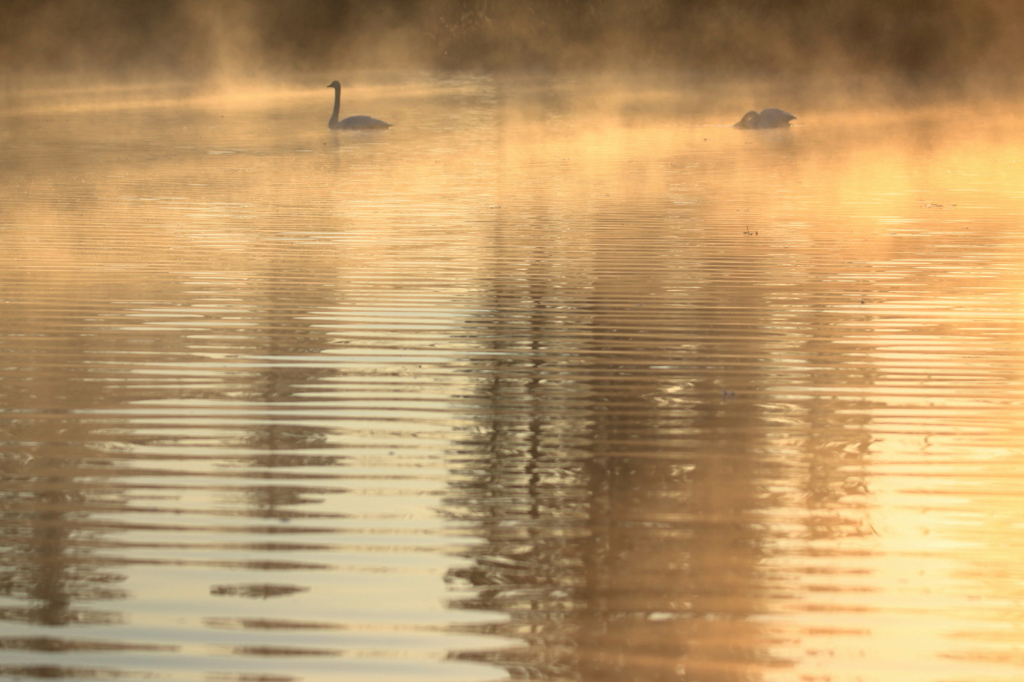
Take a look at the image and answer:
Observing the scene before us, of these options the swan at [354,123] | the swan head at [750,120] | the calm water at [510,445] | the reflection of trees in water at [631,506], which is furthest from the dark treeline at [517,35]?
the reflection of trees in water at [631,506]

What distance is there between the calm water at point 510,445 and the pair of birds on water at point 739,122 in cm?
1373

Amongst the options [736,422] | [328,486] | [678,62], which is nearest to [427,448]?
[328,486]

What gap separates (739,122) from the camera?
2981 centimetres

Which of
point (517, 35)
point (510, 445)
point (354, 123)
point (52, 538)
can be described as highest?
point (517, 35)

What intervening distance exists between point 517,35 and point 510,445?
49507 mm

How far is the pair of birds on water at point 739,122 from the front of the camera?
28797 mm

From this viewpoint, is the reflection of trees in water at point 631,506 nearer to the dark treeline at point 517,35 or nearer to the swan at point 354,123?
the swan at point 354,123

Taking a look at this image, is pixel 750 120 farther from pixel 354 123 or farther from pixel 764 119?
pixel 354 123

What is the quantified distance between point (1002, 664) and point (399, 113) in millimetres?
30835

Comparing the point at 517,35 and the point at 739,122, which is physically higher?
the point at 517,35

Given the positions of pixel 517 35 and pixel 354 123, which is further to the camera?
pixel 517 35

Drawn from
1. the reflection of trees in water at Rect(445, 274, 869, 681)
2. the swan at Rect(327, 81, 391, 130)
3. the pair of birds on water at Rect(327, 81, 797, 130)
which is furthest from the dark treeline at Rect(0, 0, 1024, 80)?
the reflection of trees in water at Rect(445, 274, 869, 681)

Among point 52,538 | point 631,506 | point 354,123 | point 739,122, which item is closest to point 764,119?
point 739,122

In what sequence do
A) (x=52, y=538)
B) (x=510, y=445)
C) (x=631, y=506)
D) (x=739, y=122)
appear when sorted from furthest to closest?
(x=739, y=122), (x=510, y=445), (x=631, y=506), (x=52, y=538)
